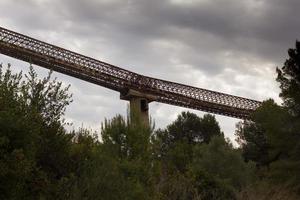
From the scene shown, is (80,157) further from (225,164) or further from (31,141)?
(225,164)

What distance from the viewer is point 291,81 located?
3866 centimetres

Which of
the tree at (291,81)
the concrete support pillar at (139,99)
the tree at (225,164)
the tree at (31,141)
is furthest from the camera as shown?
the concrete support pillar at (139,99)

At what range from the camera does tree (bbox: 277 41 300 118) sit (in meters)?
38.1

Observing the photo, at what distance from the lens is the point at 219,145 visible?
190 feet

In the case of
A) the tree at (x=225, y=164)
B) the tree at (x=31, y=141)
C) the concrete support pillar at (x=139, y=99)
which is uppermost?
the concrete support pillar at (x=139, y=99)

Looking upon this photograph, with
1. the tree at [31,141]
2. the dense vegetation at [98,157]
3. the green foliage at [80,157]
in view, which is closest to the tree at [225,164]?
the dense vegetation at [98,157]

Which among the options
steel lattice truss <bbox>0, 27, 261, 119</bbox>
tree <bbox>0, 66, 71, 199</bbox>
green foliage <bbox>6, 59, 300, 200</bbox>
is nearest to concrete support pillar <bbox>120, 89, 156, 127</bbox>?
steel lattice truss <bbox>0, 27, 261, 119</bbox>

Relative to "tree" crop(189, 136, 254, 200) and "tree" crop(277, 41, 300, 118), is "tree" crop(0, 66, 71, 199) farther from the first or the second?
"tree" crop(189, 136, 254, 200)

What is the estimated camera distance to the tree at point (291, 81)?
38.1 meters

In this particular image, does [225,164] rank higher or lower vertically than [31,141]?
higher

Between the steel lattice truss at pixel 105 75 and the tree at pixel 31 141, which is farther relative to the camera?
the steel lattice truss at pixel 105 75

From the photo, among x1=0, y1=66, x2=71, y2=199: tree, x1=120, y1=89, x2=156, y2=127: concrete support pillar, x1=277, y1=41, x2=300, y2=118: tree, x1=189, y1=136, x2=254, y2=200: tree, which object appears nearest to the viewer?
x1=0, y1=66, x2=71, y2=199: tree

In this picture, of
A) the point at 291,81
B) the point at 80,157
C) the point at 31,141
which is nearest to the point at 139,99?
the point at 291,81

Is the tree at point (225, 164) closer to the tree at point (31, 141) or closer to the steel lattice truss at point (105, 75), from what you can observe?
the steel lattice truss at point (105, 75)
